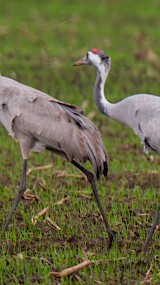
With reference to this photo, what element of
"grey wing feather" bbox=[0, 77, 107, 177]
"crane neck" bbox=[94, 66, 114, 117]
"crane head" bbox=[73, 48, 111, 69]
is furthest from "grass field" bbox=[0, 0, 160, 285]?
"crane head" bbox=[73, 48, 111, 69]

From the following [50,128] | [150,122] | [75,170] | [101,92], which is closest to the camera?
[150,122]

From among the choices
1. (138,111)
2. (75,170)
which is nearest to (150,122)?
(138,111)

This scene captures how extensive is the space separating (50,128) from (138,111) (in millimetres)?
701

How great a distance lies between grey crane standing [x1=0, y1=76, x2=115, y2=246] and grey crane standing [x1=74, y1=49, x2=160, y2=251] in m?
0.28

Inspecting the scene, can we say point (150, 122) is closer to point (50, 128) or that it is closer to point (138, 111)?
point (138, 111)

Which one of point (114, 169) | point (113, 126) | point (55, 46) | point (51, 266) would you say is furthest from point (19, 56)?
point (51, 266)

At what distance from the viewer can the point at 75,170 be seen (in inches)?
338

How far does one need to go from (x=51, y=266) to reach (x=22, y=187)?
3.11 ft

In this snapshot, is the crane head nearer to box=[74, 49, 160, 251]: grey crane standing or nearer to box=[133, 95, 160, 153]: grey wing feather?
box=[74, 49, 160, 251]: grey crane standing

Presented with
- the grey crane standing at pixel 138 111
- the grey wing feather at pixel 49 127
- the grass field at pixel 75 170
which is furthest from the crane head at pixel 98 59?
the grass field at pixel 75 170

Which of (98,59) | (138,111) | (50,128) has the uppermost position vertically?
(98,59)

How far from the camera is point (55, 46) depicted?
13461 mm

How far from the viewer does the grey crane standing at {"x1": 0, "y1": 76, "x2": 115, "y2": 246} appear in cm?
661

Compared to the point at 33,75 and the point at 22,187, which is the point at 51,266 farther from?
the point at 33,75
